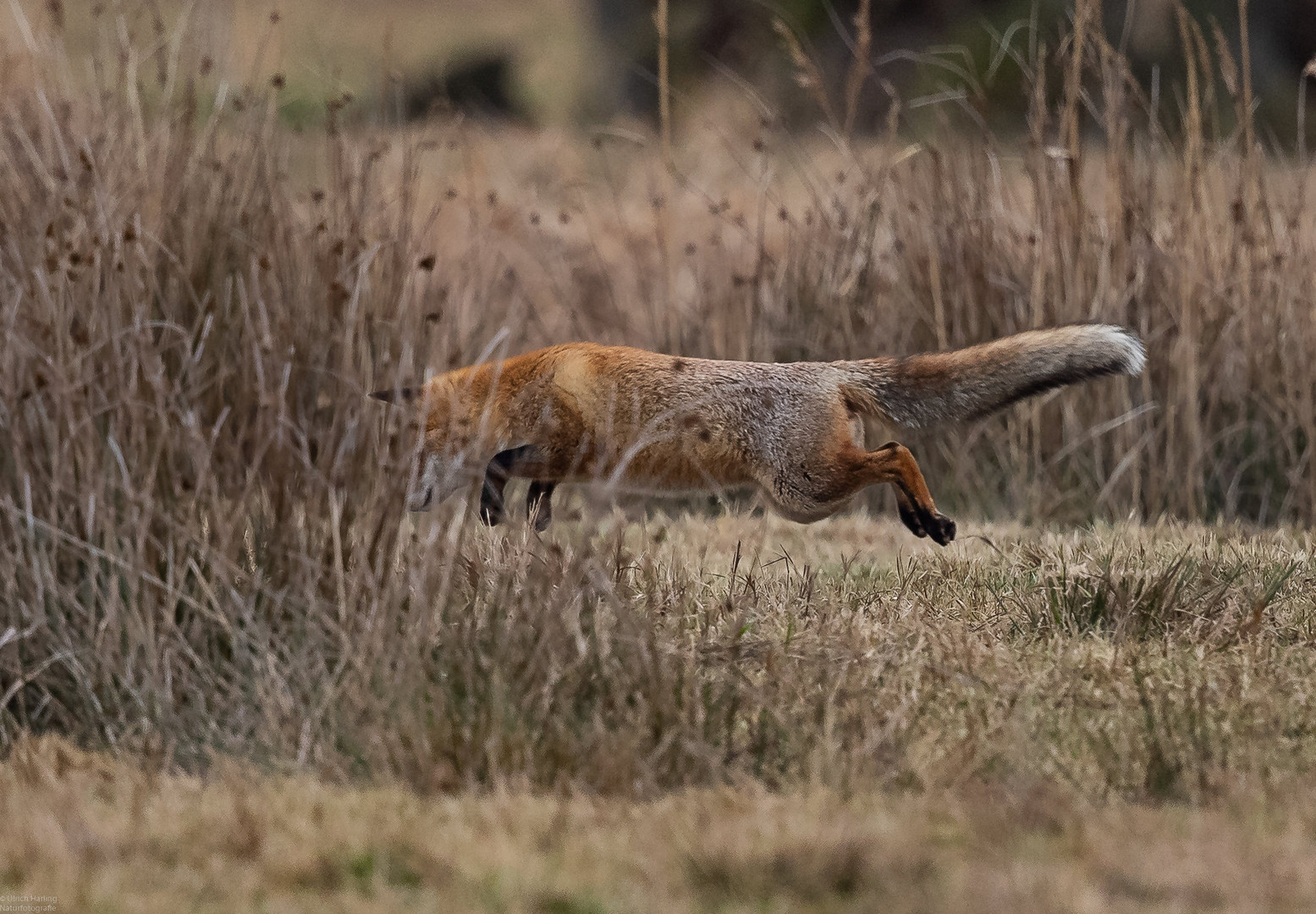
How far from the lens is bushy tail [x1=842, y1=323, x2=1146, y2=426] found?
4.76 metres

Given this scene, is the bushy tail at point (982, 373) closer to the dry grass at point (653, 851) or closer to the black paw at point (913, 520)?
the black paw at point (913, 520)

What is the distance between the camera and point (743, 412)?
187 inches

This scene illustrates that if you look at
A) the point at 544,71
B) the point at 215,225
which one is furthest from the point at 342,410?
the point at 544,71

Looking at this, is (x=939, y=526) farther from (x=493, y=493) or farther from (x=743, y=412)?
(x=493, y=493)

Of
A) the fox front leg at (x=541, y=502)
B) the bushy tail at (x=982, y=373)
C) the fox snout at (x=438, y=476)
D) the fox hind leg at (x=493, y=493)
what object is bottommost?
the fox front leg at (x=541, y=502)

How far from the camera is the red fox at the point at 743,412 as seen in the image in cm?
470

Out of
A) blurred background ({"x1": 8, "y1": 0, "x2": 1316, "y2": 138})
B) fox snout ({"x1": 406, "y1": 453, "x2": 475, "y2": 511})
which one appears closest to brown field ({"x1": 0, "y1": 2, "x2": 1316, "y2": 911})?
fox snout ({"x1": 406, "y1": 453, "x2": 475, "y2": 511})

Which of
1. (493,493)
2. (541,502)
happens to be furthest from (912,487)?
(493,493)

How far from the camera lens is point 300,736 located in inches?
131

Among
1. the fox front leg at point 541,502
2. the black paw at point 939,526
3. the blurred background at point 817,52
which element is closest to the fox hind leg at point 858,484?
the black paw at point 939,526

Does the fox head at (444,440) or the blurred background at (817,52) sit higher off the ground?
the blurred background at (817,52)

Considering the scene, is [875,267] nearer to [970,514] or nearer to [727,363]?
[970,514]

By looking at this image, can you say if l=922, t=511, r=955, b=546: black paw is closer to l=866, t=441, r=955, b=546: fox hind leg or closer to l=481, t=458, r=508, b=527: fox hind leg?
l=866, t=441, r=955, b=546: fox hind leg

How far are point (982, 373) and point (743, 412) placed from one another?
785 millimetres
